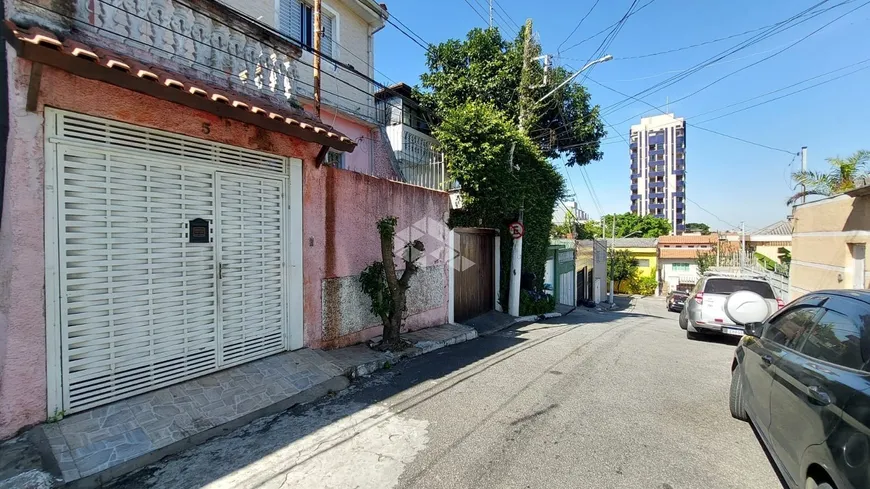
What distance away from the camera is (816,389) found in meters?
2.19

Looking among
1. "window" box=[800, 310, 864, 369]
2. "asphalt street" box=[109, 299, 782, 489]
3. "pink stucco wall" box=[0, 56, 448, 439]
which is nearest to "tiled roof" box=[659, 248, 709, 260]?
"asphalt street" box=[109, 299, 782, 489]

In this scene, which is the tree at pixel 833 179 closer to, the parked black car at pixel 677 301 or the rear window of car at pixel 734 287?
the rear window of car at pixel 734 287

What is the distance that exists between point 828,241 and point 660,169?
75.4 m

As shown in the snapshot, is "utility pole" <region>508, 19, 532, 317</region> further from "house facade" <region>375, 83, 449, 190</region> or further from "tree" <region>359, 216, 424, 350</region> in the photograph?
"tree" <region>359, 216, 424, 350</region>

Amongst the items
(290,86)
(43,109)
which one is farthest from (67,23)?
(290,86)

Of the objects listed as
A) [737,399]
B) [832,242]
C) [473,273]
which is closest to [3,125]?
[737,399]

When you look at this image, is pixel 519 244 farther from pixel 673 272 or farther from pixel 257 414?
pixel 673 272

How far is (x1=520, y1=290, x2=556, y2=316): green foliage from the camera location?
1165 centimetres

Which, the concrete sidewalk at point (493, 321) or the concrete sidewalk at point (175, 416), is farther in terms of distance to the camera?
the concrete sidewalk at point (493, 321)

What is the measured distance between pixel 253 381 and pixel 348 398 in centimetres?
108

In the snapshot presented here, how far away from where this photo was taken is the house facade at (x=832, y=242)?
23.2 feet

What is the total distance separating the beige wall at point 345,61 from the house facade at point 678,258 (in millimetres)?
33139

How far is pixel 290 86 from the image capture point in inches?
219

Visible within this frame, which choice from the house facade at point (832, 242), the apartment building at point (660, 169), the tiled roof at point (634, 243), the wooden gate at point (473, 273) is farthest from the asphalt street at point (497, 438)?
the apartment building at point (660, 169)
